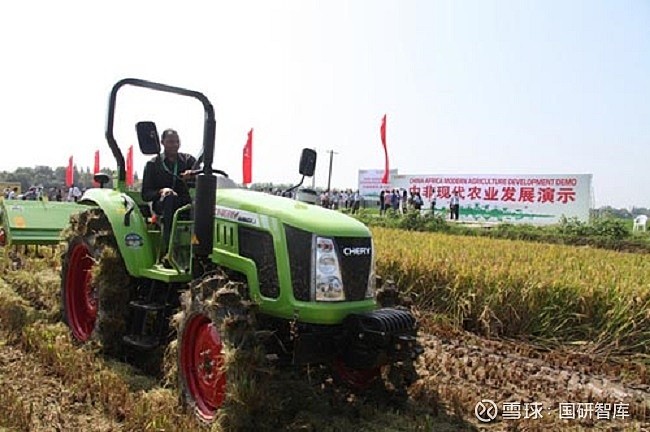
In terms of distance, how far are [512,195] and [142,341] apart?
2358cm

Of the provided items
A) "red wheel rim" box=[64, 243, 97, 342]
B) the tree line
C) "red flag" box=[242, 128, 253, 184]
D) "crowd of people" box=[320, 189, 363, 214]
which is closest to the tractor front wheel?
"red wheel rim" box=[64, 243, 97, 342]

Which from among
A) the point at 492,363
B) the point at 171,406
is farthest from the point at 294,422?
the point at 492,363

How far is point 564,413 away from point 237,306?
2.48m

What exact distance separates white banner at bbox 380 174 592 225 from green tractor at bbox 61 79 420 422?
21244 millimetres

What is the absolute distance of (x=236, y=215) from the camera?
Answer: 13.8 feet

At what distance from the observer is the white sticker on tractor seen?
4.04m

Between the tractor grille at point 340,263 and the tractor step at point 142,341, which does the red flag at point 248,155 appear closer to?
the tractor step at point 142,341

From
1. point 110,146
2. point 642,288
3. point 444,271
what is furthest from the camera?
point 444,271

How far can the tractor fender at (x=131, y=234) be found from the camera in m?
4.79

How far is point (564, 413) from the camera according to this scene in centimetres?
433

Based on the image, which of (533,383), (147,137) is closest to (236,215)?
(147,137)

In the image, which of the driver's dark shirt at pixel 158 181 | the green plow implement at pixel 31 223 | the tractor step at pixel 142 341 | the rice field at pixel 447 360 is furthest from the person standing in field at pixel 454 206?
the tractor step at pixel 142 341

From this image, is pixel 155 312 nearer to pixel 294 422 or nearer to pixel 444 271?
pixel 294 422

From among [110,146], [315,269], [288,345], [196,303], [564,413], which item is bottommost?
[564,413]
